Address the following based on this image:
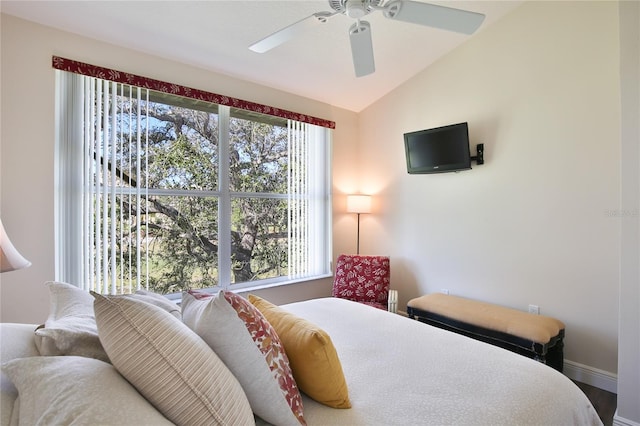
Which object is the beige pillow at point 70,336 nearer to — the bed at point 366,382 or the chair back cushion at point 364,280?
the bed at point 366,382

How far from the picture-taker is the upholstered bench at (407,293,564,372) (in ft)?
7.03

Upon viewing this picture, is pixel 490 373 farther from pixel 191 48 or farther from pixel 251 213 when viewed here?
pixel 191 48

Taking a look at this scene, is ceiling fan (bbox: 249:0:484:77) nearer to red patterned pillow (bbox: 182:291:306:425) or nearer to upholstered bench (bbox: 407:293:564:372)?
red patterned pillow (bbox: 182:291:306:425)

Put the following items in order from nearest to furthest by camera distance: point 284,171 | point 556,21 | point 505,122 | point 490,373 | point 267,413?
point 267,413
point 490,373
point 556,21
point 505,122
point 284,171

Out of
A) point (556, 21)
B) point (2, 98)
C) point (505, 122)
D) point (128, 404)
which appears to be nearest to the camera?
point (128, 404)

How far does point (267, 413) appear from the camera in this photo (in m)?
0.92

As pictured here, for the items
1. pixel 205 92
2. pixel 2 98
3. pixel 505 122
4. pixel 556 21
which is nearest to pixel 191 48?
pixel 205 92

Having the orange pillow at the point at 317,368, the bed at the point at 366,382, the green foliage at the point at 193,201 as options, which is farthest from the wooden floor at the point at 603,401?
the green foliage at the point at 193,201

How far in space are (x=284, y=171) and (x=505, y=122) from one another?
7.20 ft

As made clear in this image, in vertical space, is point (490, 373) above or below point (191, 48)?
below

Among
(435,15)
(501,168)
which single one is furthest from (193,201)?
(501,168)

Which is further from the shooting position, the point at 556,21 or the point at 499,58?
the point at 499,58

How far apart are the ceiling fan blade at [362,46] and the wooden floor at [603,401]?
8.77 feet

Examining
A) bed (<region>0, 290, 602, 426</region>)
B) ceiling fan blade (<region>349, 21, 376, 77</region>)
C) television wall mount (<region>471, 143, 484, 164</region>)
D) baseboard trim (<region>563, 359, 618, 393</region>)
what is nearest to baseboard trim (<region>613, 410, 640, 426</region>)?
baseboard trim (<region>563, 359, 618, 393</region>)
